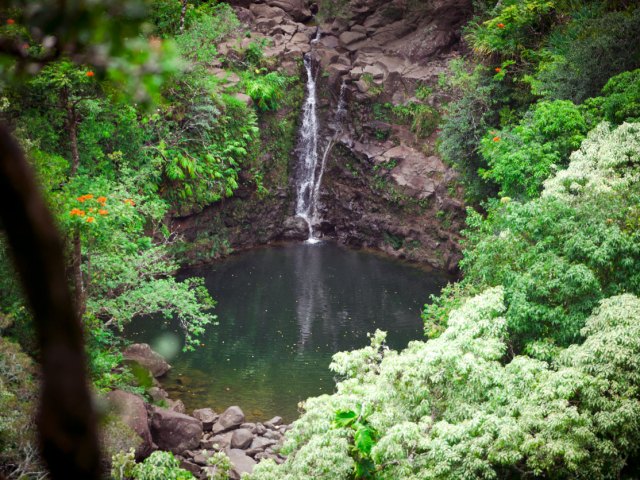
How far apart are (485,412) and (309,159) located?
2123 centimetres

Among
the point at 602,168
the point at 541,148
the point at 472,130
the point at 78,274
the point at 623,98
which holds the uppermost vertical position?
the point at 623,98

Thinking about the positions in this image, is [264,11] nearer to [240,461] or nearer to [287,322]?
[287,322]

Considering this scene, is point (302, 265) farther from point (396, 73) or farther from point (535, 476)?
point (535, 476)

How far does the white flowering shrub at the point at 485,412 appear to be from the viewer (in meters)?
7.11

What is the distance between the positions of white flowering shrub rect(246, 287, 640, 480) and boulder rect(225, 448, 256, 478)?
2890 mm

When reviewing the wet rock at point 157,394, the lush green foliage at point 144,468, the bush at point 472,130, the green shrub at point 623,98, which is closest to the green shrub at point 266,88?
the bush at point 472,130

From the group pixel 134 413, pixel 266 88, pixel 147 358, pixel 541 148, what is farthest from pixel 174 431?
pixel 266 88

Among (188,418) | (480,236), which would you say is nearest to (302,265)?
(480,236)

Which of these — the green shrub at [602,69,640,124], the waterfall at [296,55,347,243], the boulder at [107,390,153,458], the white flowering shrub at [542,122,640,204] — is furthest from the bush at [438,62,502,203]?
the boulder at [107,390,153,458]

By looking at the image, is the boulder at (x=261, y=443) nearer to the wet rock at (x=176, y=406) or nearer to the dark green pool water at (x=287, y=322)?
the dark green pool water at (x=287, y=322)

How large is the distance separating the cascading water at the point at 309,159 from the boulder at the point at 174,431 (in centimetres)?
1628

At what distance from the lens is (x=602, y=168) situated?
1252 centimetres

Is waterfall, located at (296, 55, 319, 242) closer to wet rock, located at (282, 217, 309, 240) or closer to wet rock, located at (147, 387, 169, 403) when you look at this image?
wet rock, located at (282, 217, 309, 240)

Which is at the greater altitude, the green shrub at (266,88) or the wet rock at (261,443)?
the green shrub at (266,88)
